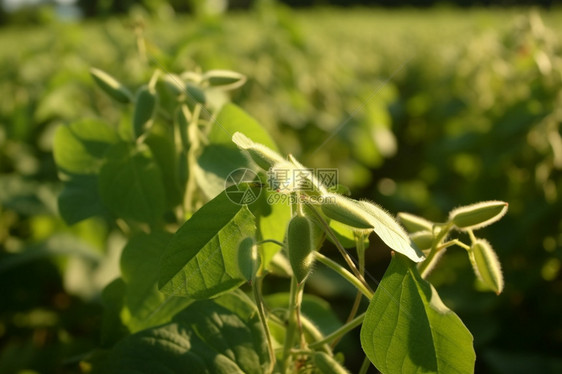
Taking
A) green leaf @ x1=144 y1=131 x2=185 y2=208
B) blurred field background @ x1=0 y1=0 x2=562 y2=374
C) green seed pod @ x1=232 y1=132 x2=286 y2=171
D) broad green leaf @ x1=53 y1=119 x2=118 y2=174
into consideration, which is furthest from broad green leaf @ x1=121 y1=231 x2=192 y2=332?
blurred field background @ x1=0 y1=0 x2=562 y2=374

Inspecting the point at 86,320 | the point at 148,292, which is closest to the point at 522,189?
the point at 86,320

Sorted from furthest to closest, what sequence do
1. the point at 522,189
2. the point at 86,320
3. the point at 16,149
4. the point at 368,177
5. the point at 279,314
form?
the point at 368,177 → the point at 16,149 → the point at 522,189 → the point at 86,320 → the point at 279,314

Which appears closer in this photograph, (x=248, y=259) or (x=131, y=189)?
(x=248, y=259)

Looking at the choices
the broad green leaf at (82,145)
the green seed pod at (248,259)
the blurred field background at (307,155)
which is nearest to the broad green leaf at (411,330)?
the green seed pod at (248,259)

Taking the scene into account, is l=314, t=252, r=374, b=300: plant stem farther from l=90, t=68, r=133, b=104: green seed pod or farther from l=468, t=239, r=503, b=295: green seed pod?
l=90, t=68, r=133, b=104: green seed pod

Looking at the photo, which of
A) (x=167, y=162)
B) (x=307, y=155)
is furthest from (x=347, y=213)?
(x=307, y=155)

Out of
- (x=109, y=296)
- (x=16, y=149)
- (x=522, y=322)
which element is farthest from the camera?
(x=16, y=149)

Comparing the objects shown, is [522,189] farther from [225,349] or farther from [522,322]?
[225,349]

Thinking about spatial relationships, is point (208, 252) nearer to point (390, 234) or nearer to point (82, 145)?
point (390, 234)
